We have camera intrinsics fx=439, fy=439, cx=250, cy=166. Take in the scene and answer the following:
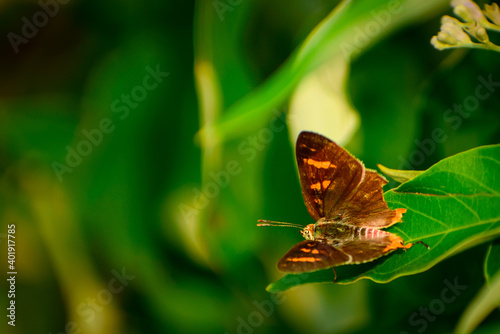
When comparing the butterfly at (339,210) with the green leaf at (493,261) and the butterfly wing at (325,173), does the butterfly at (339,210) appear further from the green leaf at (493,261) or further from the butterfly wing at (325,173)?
the green leaf at (493,261)

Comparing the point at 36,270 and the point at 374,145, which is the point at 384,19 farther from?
the point at 36,270

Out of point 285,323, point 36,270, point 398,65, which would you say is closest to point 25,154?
point 36,270
